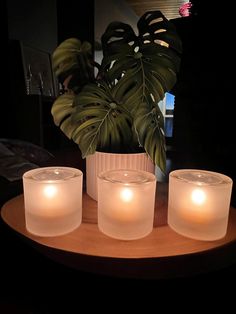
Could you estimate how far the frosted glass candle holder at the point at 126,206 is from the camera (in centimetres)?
61

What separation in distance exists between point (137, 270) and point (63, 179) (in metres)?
0.26

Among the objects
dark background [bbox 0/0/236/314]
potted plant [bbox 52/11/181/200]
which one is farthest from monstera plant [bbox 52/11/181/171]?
dark background [bbox 0/0/236/314]

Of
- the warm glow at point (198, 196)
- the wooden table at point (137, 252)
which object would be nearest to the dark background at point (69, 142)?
the wooden table at point (137, 252)

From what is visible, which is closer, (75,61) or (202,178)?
(202,178)

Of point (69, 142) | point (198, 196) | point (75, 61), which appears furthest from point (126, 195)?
point (69, 142)

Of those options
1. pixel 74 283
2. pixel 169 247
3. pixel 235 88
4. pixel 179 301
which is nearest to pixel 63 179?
pixel 169 247

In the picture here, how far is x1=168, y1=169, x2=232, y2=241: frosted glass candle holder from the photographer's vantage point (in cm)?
61

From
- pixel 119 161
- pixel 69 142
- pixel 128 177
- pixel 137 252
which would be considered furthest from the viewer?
pixel 69 142

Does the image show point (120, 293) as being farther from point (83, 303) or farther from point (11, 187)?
point (11, 187)

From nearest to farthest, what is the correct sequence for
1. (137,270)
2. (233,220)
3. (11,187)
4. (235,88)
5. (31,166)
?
1. (137,270)
2. (233,220)
3. (11,187)
4. (31,166)
5. (235,88)

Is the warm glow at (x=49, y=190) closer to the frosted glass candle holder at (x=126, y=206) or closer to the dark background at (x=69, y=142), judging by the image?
the frosted glass candle holder at (x=126, y=206)

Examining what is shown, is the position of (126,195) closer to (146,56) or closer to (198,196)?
(198,196)

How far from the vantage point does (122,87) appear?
2.31ft

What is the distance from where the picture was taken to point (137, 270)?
557mm
